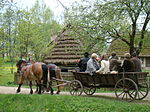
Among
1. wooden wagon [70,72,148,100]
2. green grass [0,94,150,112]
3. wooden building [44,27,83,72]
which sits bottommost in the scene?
green grass [0,94,150,112]

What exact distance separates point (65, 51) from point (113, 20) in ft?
19.6

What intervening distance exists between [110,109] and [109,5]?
330 inches

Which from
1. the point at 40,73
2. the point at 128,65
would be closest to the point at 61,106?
the point at 128,65

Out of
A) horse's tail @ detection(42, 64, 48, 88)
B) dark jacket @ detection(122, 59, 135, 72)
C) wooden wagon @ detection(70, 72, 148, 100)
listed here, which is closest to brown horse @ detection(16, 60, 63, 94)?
horse's tail @ detection(42, 64, 48, 88)

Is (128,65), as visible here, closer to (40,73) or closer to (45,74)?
(45,74)

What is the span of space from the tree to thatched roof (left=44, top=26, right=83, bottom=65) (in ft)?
8.24

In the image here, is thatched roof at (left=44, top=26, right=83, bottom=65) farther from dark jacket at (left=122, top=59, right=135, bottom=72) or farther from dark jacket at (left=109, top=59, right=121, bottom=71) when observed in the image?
dark jacket at (left=122, top=59, right=135, bottom=72)

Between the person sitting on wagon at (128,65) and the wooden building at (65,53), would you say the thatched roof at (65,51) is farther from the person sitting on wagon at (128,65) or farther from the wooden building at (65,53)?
the person sitting on wagon at (128,65)

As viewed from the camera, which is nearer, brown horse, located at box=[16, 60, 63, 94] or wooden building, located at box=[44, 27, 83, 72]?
brown horse, located at box=[16, 60, 63, 94]

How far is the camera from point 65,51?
1997cm

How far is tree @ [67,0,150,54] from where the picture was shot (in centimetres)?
1436

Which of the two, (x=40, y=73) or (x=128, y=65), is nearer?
(x=128, y=65)

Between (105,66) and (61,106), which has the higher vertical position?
(105,66)

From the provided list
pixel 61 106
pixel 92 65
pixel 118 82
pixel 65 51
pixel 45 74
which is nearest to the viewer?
pixel 61 106
